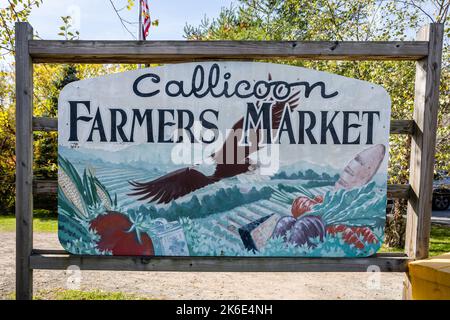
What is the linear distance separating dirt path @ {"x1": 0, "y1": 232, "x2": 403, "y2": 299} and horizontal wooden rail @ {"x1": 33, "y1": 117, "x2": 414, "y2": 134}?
223 cm

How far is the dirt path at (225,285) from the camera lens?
13.1 feet

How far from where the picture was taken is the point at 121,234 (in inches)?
105

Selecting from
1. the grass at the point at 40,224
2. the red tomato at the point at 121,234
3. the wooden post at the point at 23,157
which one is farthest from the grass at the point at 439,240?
the grass at the point at 40,224

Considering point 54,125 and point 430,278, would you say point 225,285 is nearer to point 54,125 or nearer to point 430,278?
point 430,278

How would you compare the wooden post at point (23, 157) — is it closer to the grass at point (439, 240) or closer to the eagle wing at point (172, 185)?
the eagle wing at point (172, 185)

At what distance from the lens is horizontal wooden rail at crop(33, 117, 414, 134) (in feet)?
8.65

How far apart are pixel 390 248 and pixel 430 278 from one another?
5023 mm

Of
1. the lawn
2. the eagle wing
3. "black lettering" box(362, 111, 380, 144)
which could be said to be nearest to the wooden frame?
"black lettering" box(362, 111, 380, 144)

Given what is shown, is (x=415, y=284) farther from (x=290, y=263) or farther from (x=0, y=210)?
(x=0, y=210)

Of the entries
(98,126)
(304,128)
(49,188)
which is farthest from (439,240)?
(49,188)

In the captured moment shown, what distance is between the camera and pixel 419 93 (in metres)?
2.66

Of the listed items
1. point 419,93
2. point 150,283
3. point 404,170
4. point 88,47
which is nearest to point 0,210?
point 150,283

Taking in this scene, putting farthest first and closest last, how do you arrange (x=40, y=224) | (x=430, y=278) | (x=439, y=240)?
(x=40, y=224) → (x=439, y=240) → (x=430, y=278)

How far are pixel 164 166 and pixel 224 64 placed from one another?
0.93 m
